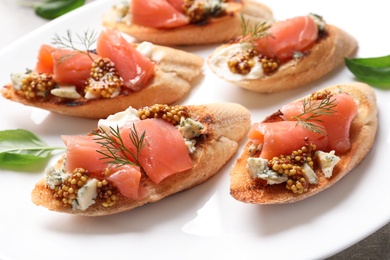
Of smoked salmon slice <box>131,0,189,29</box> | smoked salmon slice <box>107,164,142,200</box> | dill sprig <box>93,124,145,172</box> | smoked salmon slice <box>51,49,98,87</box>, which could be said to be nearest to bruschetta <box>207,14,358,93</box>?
smoked salmon slice <box>131,0,189,29</box>

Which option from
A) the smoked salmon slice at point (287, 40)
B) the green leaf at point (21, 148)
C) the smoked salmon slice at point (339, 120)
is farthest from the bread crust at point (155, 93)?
the smoked salmon slice at point (339, 120)

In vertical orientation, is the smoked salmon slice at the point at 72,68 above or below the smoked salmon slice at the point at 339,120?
below

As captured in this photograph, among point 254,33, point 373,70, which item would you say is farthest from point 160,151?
point 373,70

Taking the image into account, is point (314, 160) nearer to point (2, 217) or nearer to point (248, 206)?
point (248, 206)

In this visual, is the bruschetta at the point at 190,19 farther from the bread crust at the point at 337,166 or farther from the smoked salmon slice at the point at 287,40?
the bread crust at the point at 337,166

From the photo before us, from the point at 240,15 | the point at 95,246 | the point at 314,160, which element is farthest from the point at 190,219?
the point at 240,15

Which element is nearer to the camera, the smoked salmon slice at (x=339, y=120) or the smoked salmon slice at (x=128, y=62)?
the smoked salmon slice at (x=339, y=120)

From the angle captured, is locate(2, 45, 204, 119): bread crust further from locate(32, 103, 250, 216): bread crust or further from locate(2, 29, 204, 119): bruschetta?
locate(32, 103, 250, 216): bread crust
